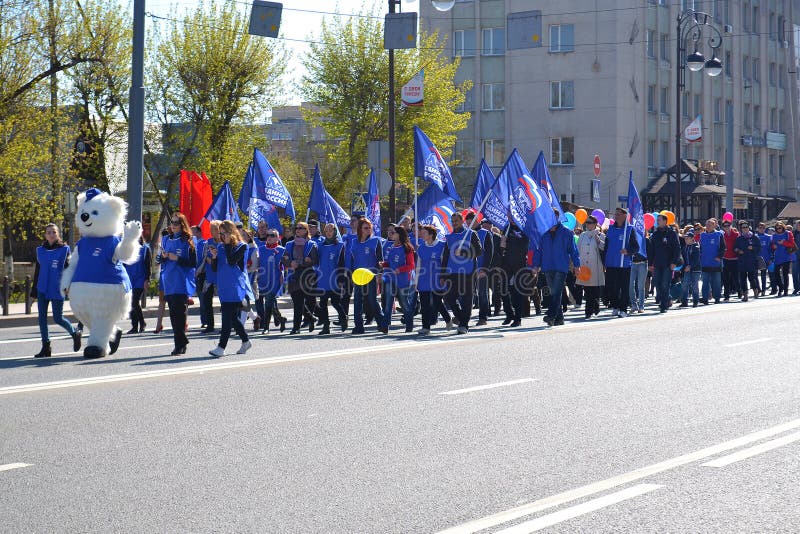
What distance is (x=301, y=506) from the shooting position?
20.1 ft

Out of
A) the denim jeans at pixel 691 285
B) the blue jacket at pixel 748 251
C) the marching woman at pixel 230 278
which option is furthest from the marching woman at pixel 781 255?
the marching woman at pixel 230 278

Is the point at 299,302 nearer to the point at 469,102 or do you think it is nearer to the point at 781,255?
the point at 781,255

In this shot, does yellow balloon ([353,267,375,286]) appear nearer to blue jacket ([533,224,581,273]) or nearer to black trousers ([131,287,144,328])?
blue jacket ([533,224,581,273])

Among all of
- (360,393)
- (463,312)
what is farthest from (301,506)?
(463,312)

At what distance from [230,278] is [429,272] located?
391cm

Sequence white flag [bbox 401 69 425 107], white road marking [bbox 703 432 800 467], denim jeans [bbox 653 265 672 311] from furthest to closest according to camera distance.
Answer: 1. white flag [bbox 401 69 425 107]
2. denim jeans [bbox 653 265 672 311]
3. white road marking [bbox 703 432 800 467]

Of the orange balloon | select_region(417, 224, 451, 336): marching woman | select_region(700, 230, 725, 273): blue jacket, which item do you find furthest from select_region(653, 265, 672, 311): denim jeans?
select_region(417, 224, 451, 336): marching woman

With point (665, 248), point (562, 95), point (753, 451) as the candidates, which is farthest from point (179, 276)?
point (562, 95)

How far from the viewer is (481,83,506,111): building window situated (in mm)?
59938

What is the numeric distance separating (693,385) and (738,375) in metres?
1.01

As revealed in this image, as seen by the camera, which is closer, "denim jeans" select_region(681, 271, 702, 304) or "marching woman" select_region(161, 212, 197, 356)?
"marching woman" select_region(161, 212, 197, 356)

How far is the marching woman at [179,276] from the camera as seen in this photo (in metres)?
14.1

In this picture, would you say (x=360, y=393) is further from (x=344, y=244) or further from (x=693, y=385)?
(x=344, y=244)

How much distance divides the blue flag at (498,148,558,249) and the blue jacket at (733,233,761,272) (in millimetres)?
9523
